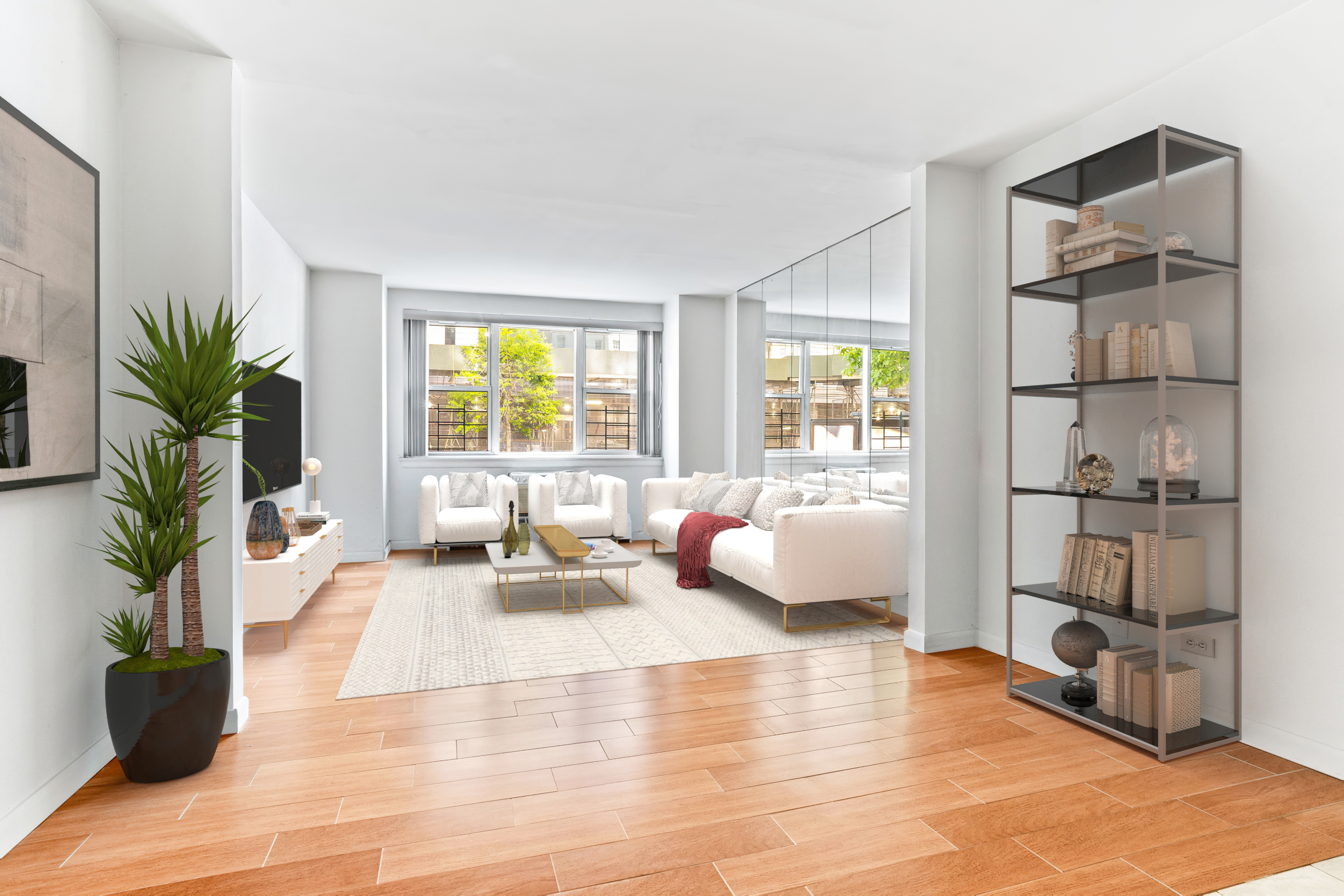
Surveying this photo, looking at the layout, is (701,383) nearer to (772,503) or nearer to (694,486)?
(694,486)

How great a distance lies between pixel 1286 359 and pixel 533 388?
625cm

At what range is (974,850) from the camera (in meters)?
1.98

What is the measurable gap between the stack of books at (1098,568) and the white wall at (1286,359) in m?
0.32

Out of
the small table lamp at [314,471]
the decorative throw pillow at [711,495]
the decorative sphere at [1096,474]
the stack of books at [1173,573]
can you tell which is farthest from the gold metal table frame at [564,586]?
the stack of books at [1173,573]

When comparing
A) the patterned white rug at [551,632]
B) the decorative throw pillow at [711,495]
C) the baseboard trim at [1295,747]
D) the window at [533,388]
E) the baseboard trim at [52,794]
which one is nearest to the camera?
the baseboard trim at [52,794]

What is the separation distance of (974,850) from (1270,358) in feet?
6.61

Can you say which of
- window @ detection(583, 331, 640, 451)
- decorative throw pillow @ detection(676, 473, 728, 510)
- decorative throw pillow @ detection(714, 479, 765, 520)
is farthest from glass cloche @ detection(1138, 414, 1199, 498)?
window @ detection(583, 331, 640, 451)

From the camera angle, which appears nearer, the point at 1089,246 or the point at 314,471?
the point at 1089,246

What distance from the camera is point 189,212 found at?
270 cm

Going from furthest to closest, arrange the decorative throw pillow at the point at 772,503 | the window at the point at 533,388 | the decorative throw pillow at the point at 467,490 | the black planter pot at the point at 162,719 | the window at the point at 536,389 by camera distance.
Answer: the window at the point at 536,389 < the window at the point at 533,388 < the decorative throw pillow at the point at 467,490 < the decorative throw pillow at the point at 772,503 < the black planter pot at the point at 162,719

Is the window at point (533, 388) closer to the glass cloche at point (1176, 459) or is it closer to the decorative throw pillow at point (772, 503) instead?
the decorative throw pillow at point (772, 503)

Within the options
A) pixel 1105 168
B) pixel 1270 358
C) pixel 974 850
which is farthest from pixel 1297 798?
pixel 1105 168

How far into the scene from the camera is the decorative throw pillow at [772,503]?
5441mm

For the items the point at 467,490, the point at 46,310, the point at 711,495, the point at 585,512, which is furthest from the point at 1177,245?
the point at 467,490
